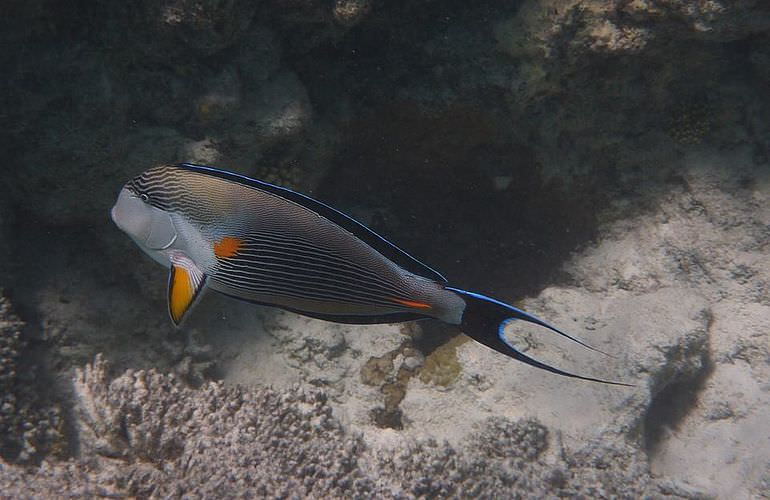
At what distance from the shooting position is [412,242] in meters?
4.57

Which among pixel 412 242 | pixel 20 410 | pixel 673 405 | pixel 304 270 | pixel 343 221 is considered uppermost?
pixel 343 221

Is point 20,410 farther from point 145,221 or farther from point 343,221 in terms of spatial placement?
point 343,221

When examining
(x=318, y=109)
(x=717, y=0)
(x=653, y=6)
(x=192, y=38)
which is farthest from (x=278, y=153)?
(x=717, y=0)

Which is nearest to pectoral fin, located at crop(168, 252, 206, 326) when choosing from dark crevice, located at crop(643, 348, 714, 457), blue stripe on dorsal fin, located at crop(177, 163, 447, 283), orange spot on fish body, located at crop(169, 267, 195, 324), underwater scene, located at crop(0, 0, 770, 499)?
orange spot on fish body, located at crop(169, 267, 195, 324)

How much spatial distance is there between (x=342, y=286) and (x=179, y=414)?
194 cm

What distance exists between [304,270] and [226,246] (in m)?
0.25

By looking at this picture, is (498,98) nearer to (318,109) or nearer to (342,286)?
(318,109)

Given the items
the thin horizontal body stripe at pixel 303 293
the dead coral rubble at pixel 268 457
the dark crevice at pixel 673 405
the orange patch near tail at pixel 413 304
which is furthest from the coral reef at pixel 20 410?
the dark crevice at pixel 673 405

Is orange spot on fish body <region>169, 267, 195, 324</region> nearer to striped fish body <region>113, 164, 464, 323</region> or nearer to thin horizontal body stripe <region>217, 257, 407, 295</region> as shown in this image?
striped fish body <region>113, 164, 464, 323</region>

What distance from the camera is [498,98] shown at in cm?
368

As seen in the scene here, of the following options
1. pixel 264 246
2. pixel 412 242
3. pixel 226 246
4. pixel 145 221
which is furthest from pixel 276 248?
pixel 412 242

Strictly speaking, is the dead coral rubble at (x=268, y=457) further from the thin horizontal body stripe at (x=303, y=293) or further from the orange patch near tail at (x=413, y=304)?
the orange patch near tail at (x=413, y=304)

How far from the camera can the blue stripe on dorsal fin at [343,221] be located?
154cm

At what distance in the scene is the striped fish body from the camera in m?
1.55
